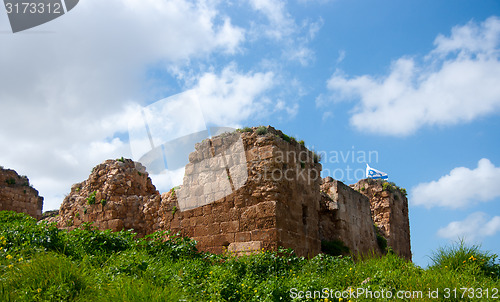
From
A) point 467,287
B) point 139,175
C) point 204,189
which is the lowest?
point 467,287

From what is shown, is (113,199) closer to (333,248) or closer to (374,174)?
(333,248)

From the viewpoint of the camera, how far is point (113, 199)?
12695 millimetres

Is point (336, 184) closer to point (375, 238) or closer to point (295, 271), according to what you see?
point (375, 238)

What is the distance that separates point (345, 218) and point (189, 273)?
17.4 feet

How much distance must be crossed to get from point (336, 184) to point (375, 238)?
2737mm

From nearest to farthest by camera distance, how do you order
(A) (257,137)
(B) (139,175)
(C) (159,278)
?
(C) (159,278) < (A) (257,137) < (B) (139,175)

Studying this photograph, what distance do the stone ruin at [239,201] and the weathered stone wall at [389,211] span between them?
1.88m

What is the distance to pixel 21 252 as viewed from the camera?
7.84 m

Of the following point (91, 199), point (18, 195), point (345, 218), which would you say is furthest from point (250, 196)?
point (18, 195)

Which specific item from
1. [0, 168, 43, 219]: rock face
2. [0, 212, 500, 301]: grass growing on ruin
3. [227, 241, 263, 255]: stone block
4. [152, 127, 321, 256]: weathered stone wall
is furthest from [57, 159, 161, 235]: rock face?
[0, 168, 43, 219]: rock face

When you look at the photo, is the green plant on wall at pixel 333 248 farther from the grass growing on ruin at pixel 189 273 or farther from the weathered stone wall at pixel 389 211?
the weathered stone wall at pixel 389 211

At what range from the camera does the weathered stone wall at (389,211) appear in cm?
1576

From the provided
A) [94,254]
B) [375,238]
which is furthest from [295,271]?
[375,238]

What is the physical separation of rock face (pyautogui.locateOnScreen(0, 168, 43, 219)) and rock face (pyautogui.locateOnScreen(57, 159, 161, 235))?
4841mm
